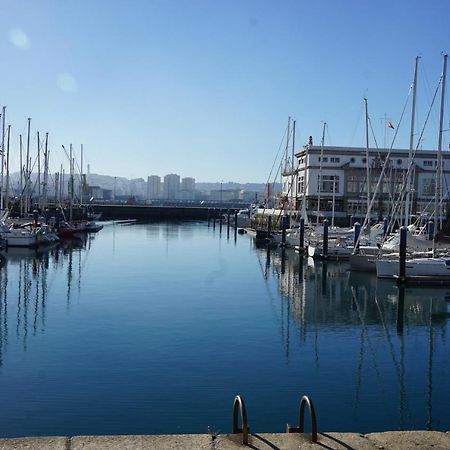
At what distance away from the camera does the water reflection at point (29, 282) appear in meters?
24.6

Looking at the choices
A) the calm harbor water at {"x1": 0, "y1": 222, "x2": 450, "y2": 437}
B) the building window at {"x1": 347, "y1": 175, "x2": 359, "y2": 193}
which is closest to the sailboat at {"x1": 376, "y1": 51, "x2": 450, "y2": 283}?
the calm harbor water at {"x1": 0, "y1": 222, "x2": 450, "y2": 437}

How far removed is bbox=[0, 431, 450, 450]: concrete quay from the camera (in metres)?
8.57

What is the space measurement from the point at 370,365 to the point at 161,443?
1314cm

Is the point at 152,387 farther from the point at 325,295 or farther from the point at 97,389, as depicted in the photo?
the point at 325,295

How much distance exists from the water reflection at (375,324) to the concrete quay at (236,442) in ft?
21.0

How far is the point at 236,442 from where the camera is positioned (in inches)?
353

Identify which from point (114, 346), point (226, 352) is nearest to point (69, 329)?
point (114, 346)

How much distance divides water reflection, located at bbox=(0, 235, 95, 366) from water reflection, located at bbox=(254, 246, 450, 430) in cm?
1091

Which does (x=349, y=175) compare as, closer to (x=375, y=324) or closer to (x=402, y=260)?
(x=402, y=260)

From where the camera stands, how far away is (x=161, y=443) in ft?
28.7

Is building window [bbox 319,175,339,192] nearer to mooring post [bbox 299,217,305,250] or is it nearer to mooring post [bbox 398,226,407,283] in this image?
mooring post [bbox 299,217,305,250]

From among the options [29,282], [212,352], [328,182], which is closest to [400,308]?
[212,352]

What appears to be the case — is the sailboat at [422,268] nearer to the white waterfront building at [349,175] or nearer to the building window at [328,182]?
the white waterfront building at [349,175]

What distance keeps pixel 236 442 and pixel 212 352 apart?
12.4 metres
